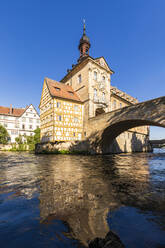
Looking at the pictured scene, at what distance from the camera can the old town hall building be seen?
19.2 meters

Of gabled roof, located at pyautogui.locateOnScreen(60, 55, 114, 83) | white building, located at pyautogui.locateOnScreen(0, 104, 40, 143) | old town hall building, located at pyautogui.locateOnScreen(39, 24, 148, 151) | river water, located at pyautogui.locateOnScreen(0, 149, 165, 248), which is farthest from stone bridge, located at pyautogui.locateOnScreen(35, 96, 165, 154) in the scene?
white building, located at pyautogui.locateOnScreen(0, 104, 40, 143)

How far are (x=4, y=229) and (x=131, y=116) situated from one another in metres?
13.6

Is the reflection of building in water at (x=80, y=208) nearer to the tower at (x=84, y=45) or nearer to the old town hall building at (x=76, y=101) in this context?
the old town hall building at (x=76, y=101)

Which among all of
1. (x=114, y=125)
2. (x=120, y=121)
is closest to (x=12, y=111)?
(x=114, y=125)

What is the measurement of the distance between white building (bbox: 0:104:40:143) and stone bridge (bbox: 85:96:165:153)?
2589 centimetres

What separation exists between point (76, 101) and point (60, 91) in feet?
10.8

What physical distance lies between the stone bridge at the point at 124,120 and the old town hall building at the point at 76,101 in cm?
236

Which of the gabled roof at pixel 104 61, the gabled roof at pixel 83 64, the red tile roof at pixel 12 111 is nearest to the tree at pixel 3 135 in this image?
the red tile roof at pixel 12 111

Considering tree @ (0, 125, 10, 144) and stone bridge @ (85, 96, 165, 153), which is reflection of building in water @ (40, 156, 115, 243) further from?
tree @ (0, 125, 10, 144)

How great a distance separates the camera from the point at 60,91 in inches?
838

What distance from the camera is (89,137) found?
743 inches

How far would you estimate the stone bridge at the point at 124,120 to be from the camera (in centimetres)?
1147

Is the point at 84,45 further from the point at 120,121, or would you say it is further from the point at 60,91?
the point at 120,121

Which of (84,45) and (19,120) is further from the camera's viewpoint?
(19,120)
